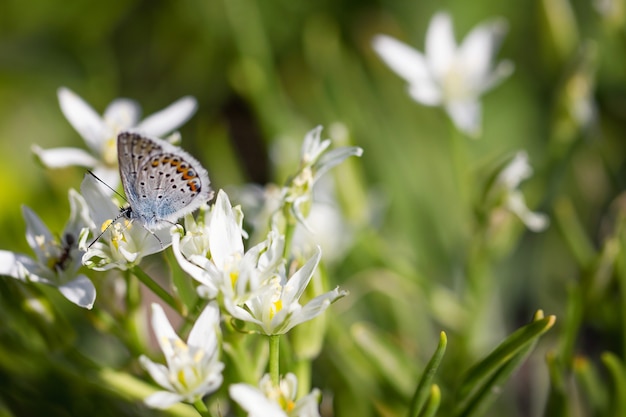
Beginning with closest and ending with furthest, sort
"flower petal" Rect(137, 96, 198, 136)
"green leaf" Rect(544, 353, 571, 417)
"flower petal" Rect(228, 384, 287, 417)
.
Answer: "flower petal" Rect(228, 384, 287, 417), "green leaf" Rect(544, 353, 571, 417), "flower petal" Rect(137, 96, 198, 136)

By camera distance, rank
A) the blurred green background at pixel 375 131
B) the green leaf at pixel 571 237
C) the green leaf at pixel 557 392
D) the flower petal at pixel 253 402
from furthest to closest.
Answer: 1. the blurred green background at pixel 375 131
2. the green leaf at pixel 571 237
3. the green leaf at pixel 557 392
4. the flower petal at pixel 253 402

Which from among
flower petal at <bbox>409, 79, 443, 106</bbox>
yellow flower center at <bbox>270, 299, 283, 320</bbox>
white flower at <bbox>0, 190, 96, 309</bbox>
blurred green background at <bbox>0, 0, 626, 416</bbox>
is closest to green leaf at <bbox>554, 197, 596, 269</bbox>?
blurred green background at <bbox>0, 0, 626, 416</bbox>

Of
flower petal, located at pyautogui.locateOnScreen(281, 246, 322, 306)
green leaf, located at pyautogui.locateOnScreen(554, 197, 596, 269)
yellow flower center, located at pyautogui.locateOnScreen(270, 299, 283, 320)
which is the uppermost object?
flower petal, located at pyautogui.locateOnScreen(281, 246, 322, 306)

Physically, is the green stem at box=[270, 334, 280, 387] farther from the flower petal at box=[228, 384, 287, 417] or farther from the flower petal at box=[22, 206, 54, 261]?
the flower petal at box=[22, 206, 54, 261]

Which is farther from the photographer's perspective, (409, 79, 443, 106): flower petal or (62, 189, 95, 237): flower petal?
(409, 79, 443, 106): flower petal

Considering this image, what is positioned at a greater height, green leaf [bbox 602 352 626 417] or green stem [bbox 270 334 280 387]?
green stem [bbox 270 334 280 387]

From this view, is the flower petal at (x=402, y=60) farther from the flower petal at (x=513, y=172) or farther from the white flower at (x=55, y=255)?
the white flower at (x=55, y=255)

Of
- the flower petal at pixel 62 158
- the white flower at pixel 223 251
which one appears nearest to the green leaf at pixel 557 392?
the white flower at pixel 223 251
